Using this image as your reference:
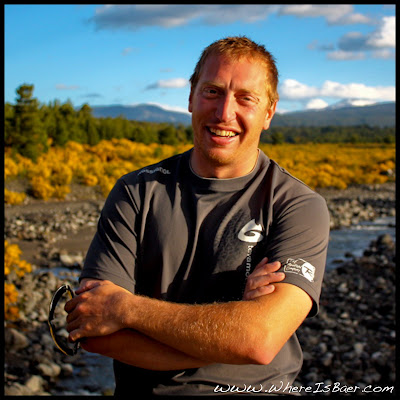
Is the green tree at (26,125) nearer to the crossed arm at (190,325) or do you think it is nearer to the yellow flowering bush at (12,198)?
the yellow flowering bush at (12,198)

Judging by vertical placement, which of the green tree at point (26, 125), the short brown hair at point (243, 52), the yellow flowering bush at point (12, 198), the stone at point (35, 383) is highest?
the green tree at point (26, 125)

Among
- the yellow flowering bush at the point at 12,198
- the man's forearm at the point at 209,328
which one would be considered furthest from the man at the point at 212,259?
the yellow flowering bush at the point at 12,198

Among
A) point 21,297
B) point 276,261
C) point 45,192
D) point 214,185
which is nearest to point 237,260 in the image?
point 276,261

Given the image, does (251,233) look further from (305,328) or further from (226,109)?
(305,328)

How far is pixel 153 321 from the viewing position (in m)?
1.84

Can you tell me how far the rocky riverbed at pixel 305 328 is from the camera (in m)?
5.50

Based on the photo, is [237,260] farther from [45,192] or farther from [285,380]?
[45,192]

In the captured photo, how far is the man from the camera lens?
1.85 metres

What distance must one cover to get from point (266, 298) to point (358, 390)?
13.4 ft

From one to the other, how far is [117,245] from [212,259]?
39 cm

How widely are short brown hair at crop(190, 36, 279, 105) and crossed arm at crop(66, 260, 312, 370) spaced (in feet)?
2.56

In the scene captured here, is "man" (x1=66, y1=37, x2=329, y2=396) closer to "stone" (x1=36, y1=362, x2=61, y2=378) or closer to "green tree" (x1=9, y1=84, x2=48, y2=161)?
"stone" (x1=36, y1=362, x2=61, y2=378)

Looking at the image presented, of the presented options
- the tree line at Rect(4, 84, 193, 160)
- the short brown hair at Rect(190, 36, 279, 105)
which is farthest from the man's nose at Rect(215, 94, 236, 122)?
the tree line at Rect(4, 84, 193, 160)

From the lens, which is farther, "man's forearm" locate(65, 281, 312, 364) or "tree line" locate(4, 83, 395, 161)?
"tree line" locate(4, 83, 395, 161)
